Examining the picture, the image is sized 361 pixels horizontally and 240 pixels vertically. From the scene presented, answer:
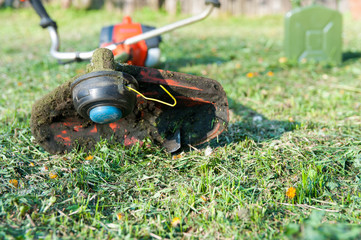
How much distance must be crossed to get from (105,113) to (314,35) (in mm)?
3715

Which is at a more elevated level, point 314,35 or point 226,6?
point 226,6

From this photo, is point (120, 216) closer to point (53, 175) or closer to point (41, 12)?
point (53, 175)

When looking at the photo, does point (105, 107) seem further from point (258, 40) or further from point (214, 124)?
point (258, 40)

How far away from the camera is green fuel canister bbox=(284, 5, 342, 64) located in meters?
4.32

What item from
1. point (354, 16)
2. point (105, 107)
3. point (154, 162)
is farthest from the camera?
point (354, 16)

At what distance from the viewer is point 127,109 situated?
1643 millimetres

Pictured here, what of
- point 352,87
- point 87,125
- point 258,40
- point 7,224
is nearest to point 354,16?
point 258,40

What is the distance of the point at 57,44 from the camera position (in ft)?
10.2

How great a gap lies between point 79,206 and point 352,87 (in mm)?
3021

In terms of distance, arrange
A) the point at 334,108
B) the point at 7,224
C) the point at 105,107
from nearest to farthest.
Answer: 1. the point at 7,224
2. the point at 105,107
3. the point at 334,108

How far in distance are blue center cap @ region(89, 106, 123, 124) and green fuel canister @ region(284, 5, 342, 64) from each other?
3.40 meters

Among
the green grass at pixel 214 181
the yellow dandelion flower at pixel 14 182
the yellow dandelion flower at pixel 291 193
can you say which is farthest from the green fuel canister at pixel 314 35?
the yellow dandelion flower at pixel 14 182

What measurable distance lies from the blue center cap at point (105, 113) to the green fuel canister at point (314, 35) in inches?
134

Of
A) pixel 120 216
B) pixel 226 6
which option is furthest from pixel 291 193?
pixel 226 6
